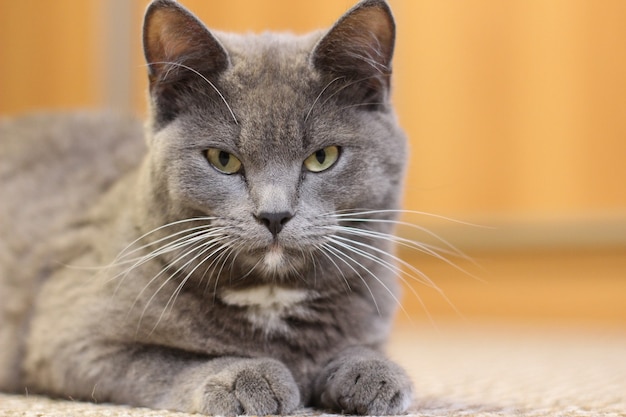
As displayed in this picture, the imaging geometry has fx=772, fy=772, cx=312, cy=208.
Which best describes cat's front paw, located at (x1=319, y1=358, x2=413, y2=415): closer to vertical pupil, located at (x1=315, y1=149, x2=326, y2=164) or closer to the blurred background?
vertical pupil, located at (x1=315, y1=149, x2=326, y2=164)

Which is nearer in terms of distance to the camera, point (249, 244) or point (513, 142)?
point (249, 244)

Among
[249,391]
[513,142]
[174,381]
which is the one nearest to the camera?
[249,391]

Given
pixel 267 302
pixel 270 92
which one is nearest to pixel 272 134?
pixel 270 92

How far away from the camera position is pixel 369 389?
46.5 inches

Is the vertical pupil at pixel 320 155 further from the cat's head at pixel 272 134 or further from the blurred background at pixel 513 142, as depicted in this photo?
the blurred background at pixel 513 142

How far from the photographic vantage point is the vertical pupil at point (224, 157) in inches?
49.2

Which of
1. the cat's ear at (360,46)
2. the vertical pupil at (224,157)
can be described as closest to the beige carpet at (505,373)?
the vertical pupil at (224,157)

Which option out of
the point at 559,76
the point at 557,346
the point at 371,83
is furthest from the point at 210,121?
the point at 559,76

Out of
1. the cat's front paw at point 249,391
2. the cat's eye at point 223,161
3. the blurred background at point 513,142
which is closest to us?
the cat's front paw at point 249,391

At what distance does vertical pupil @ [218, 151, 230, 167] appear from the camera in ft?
4.10

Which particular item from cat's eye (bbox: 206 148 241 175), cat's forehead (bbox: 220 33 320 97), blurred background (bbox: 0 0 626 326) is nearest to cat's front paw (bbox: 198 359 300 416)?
cat's eye (bbox: 206 148 241 175)

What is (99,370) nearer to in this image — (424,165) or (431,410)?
(431,410)

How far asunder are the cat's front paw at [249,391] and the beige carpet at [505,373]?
49 millimetres

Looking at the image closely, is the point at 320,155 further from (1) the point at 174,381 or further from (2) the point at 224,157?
(1) the point at 174,381
